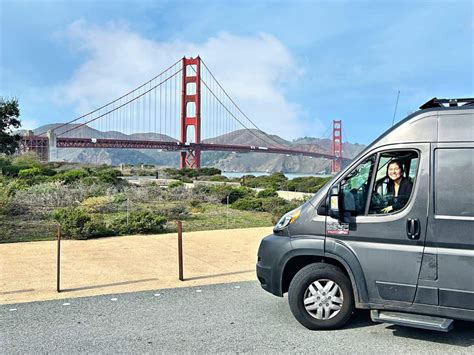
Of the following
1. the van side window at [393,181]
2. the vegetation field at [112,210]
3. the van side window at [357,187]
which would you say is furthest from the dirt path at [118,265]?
the van side window at [393,181]

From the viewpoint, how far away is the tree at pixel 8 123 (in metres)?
25.0

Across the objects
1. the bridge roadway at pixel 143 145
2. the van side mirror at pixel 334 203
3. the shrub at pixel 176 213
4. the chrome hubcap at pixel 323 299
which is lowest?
the chrome hubcap at pixel 323 299

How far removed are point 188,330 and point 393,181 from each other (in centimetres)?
256

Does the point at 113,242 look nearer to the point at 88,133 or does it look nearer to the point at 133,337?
the point at 133,337

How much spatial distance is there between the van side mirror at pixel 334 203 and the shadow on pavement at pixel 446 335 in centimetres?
137

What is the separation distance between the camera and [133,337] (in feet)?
14.1

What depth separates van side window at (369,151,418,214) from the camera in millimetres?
4250

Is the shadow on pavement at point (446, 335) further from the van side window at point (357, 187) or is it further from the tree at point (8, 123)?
the tree at point (8, 123)

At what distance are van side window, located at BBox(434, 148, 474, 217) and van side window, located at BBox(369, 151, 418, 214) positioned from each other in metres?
0.23

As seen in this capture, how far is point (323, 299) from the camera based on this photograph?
450 centimetres

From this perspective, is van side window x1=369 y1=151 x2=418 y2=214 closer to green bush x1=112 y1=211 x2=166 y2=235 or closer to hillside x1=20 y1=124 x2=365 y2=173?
green bush x1=112 y1=211 x2=166 y2=235

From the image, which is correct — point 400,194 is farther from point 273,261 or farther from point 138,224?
point 138,224

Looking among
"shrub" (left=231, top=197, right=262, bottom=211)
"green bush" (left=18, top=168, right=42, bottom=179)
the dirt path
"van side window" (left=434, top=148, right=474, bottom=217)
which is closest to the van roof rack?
"van side window" (left=434, top=148, right=474, bottom=217)

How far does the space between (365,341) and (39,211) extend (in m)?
12.3
